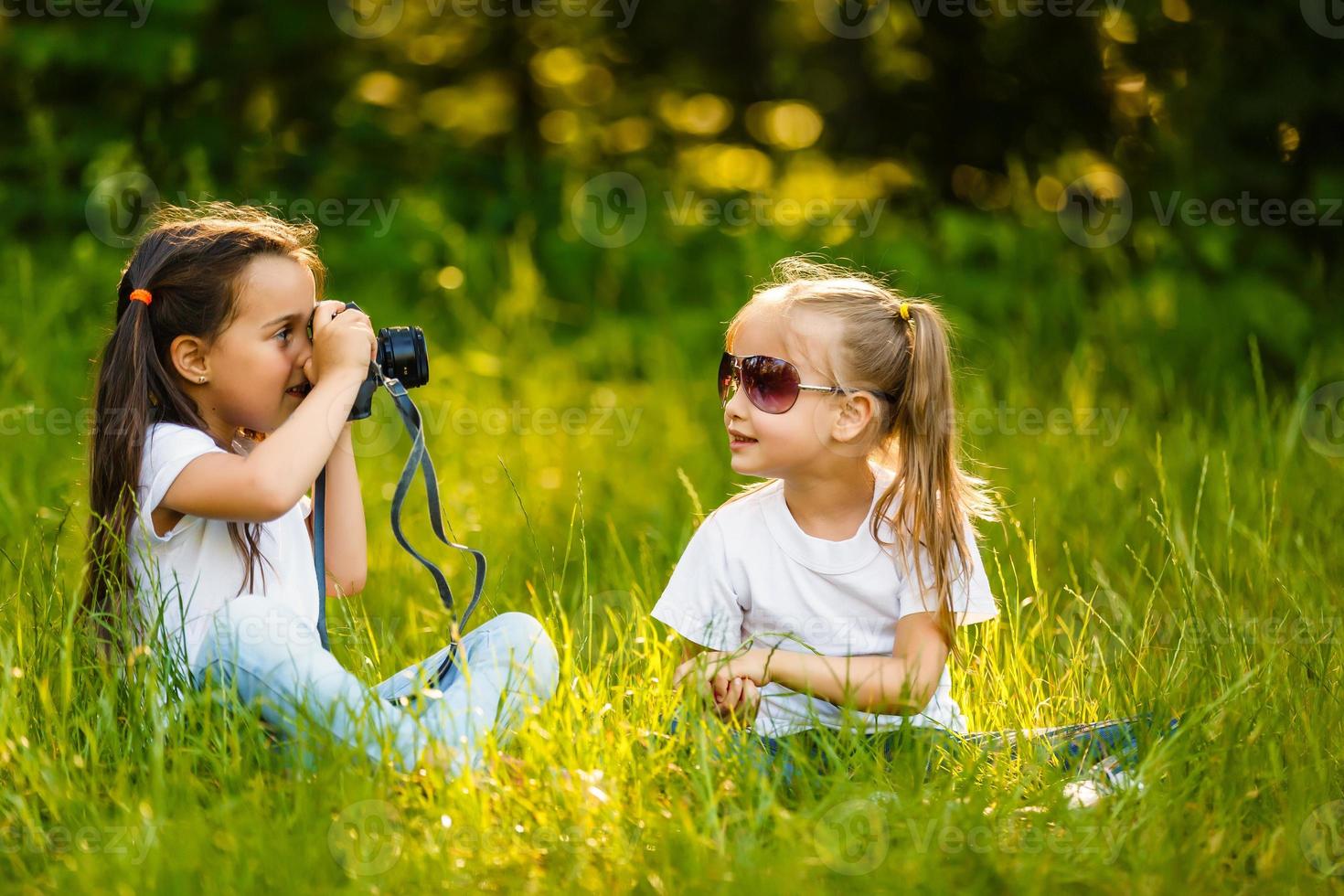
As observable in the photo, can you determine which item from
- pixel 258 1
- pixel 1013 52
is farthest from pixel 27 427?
pixel 1013 52

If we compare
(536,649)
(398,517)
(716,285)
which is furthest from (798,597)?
(716,285)

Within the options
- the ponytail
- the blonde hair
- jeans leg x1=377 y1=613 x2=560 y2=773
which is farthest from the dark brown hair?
the ponytail

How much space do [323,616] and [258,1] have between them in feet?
21.7

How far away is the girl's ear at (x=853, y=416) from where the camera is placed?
259 centimetres

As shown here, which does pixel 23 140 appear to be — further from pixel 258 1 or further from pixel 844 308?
pixel 844 308

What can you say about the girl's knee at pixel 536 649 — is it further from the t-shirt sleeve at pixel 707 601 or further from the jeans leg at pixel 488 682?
the t-shirt sleeve at pixel 707 601

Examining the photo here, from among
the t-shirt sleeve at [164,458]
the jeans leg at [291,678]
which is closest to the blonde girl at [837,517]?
the jeans leg at [291,678]

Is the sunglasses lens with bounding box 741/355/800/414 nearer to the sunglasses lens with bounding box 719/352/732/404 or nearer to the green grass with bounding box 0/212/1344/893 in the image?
the sunglasses lens with bounding box 719/352/732/404

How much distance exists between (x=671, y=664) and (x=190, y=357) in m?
1.14

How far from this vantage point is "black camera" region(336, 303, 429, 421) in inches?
102

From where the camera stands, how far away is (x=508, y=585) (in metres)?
3.51

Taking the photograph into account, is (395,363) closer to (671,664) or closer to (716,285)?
(671,664)

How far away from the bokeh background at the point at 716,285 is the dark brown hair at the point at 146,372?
0.51 feet

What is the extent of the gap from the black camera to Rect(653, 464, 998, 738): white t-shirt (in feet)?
2.19
